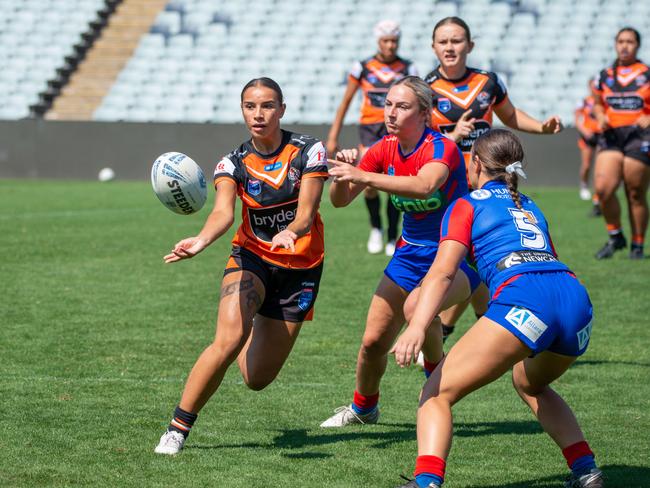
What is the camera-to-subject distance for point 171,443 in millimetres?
5438

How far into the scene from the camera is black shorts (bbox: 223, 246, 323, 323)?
19.3 feet

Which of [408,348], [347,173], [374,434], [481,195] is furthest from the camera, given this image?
[374,434]

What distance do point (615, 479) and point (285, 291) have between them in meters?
1.99

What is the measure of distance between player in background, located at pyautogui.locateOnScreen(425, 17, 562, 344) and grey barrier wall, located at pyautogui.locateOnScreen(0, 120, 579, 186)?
1554 cm

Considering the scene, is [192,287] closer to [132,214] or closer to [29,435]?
[29,435]

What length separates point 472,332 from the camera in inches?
177

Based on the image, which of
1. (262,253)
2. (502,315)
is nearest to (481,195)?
(502,315)

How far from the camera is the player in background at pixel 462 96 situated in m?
7.70

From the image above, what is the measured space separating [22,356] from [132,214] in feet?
31.9

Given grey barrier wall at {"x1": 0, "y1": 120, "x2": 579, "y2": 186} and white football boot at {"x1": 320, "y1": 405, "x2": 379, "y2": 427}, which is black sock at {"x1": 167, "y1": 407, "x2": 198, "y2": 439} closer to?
white football boot at {"x1": 320, "y1": 405, "x2": 379, "y2": 427}

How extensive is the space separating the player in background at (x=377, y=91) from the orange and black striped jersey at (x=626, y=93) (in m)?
2.31

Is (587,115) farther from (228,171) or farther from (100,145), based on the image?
(228,171)

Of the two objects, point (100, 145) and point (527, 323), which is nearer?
point (527, 323)

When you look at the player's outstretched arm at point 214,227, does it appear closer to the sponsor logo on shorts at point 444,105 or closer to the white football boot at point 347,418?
the white football boot at point 347,418
